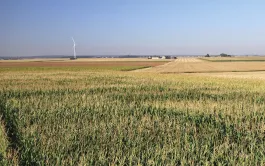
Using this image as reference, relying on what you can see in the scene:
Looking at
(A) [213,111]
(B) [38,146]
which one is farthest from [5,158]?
(A) [213,111]

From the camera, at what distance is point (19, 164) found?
6.75 meters

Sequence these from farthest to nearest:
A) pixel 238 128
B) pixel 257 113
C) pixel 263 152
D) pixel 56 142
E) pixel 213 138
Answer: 1. pixel 257 113
2. pixel 238 128
3. pixel 213 138
4. pixel 56 142
5. pixel 263 152

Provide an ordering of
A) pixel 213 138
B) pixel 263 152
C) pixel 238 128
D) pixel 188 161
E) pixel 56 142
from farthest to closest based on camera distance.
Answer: pixel 238 128 → pixel 213 138 → pixel 56 142 → pixel 263 152 → pixel 188 161

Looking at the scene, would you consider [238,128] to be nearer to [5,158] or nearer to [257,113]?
[257,113]

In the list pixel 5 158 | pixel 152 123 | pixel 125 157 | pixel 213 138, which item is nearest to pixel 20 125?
pixel 5 158

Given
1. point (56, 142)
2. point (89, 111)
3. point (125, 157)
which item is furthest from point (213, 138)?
point (89, 111)

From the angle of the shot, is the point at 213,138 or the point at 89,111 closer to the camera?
the point at 213,138

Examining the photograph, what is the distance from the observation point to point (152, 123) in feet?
34.5

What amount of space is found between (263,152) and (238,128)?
2652mm

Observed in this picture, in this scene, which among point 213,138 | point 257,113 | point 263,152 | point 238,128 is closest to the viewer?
point 263,152

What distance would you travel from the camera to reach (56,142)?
8078 millimetres

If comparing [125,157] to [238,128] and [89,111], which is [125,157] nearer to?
[238,128]

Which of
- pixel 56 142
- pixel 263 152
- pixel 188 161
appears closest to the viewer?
pixel 188 161

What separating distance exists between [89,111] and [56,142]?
17.7 feet
